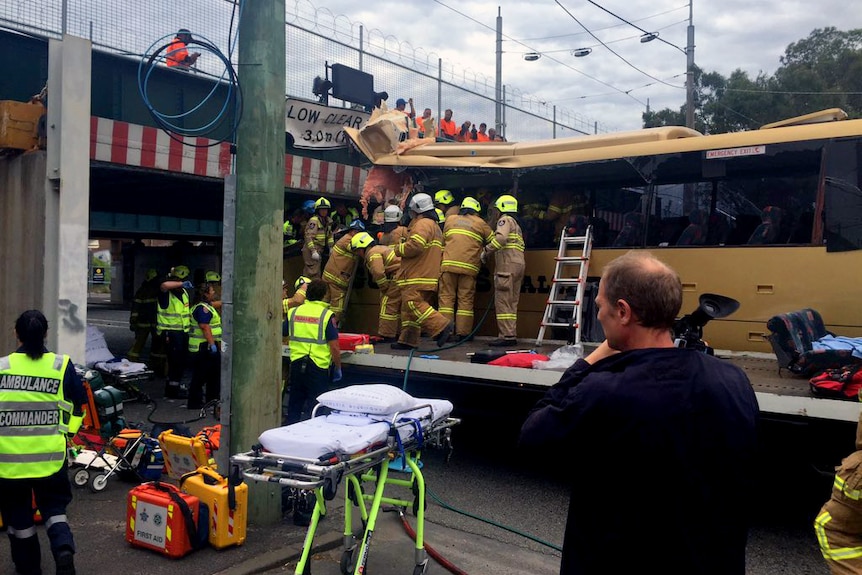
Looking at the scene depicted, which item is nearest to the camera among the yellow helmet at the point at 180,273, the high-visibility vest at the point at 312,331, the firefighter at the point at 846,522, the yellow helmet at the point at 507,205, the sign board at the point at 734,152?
the firefighter at the point at 846,522

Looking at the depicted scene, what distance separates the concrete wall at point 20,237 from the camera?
24.6 ft

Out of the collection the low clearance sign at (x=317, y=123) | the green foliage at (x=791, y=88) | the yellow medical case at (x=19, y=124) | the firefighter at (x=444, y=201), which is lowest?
the firefighter at (x=444, y=201)

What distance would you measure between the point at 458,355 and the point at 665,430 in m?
5.33

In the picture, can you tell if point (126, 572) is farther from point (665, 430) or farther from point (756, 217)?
point (756, 217)

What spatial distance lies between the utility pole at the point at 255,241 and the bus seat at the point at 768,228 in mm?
4272

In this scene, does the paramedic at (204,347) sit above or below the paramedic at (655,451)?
below

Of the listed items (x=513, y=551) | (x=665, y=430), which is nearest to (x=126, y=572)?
(x=513, y=551)

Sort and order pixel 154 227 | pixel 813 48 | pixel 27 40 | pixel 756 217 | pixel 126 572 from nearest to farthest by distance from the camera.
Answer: pixel 126 572 < pixel 756 217 < pixel 27 40 < pixel 154 227 < pixel 813 48

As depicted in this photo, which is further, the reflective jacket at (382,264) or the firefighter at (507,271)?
the reflective jacket at (382,264)

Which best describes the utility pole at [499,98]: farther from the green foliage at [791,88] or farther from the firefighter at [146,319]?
the green foliage at [791,88]

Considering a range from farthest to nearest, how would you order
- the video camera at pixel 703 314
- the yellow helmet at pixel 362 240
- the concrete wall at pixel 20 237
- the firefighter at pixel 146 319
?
1. the firefighter at pixel 146 319
2. the yellow helmet at pixel 362 240
3. the concrete wall at pixel 20 237
4. the video camera at pixel 703 314

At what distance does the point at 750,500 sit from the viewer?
77.0 inches

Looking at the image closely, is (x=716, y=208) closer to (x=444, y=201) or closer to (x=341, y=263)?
(x=444, y=201)

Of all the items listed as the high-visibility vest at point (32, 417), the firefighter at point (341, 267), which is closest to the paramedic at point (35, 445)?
the high-visibility vest at point (32, 417)
